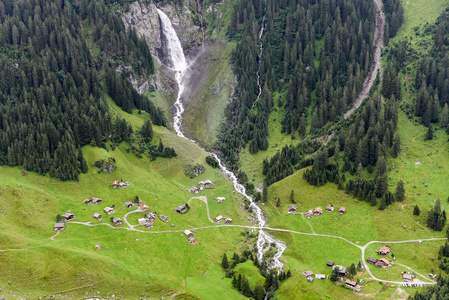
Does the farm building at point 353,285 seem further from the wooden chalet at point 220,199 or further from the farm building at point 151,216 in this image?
the farm building at point 151,216

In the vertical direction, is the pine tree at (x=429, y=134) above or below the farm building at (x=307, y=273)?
above

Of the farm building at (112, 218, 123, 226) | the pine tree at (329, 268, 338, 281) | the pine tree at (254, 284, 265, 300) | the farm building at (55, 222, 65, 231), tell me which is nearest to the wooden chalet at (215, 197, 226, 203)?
the farm building at (112, 218, 123, 226)

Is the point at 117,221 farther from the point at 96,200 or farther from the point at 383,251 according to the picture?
→ the point at 383,251

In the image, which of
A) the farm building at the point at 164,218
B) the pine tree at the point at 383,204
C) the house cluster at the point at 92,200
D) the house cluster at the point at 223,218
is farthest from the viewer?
the house cluster at the point at 223,218

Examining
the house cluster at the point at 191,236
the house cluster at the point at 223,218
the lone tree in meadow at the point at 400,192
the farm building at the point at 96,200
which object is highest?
the lone tree in meadow at the point at 400,192

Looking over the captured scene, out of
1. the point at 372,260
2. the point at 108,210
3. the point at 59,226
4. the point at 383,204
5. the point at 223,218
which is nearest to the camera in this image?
the point at 372,260

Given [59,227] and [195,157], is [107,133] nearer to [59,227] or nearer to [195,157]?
[195,157]

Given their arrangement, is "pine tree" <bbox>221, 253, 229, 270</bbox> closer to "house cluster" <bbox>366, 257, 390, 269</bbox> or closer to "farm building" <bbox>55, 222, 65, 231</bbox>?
"house cluster" <bbox>366, 257, 390, 269</bbox>

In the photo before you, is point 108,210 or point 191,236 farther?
point 108,210

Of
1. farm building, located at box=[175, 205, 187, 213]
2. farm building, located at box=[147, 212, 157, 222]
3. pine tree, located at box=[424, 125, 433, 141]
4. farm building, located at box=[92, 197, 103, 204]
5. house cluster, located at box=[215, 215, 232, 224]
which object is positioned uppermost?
pine tree, located at box=[424, 125, 433, 141]

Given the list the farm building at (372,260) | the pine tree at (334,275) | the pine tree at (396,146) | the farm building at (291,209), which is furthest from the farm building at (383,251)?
the pine tree at (396,146)

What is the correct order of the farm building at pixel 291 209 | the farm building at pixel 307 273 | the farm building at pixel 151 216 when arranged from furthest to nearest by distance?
the farm building at pixel 291 209 < the farm building at pixel 151 216 < the farm building at pixel 307 273

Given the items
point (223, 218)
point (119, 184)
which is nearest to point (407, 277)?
point (223, 218)
